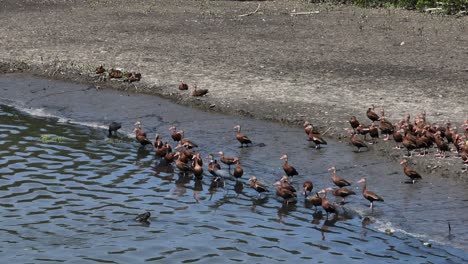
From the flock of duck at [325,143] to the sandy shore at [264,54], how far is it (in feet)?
1.48

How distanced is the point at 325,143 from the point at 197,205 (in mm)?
3901

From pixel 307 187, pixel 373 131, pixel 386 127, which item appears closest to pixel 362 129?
pixel 373 131

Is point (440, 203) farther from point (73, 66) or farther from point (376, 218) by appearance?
point (73, 66)

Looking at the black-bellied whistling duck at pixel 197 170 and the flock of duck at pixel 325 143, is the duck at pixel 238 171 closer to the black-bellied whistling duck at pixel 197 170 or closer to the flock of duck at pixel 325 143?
the flock of duck at pixel 325 143

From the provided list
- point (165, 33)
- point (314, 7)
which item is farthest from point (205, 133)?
point (314, 7)

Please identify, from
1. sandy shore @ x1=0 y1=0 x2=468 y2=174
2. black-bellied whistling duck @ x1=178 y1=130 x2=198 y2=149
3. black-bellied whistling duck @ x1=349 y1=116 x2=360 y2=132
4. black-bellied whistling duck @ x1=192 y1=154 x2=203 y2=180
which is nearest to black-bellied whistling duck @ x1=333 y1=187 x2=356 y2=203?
sandy shore @ x1=0 y1=0 x2=468 y2=174

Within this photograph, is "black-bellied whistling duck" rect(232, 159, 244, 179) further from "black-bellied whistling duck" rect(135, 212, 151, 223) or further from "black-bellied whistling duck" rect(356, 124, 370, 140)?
"black-bellied whistling duck" rect(356, 124, 370, 140)

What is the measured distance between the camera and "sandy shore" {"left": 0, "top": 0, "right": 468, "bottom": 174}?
72.2 feet

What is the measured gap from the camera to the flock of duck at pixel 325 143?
1600cm

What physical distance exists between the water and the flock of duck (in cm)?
21

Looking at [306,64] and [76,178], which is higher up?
[306,64]

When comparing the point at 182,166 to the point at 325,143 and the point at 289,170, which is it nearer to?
the point at 289,170

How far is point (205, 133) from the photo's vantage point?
20.7 metres

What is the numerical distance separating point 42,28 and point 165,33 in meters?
4.27
